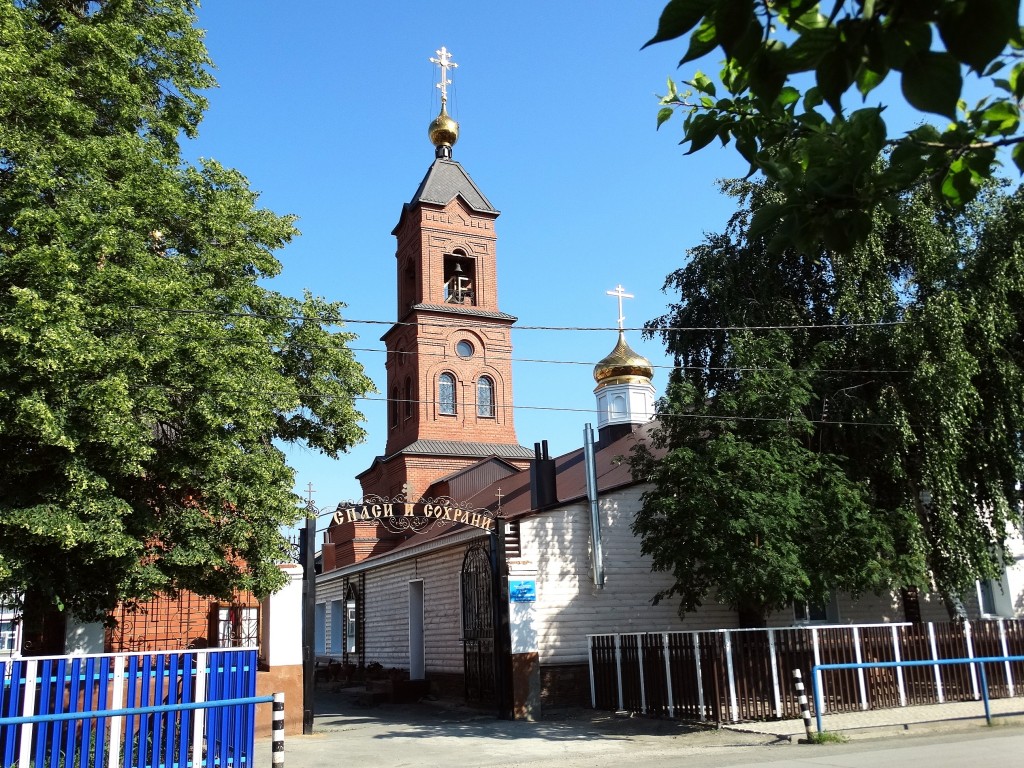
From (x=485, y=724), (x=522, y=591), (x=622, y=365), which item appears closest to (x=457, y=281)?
(x=622, y=365)

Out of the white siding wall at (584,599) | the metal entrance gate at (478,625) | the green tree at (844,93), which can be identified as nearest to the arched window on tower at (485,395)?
the white siding wall at (584,599)

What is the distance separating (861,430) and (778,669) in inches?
204

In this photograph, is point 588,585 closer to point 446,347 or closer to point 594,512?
point 594,512

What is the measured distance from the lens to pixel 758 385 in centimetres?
1636

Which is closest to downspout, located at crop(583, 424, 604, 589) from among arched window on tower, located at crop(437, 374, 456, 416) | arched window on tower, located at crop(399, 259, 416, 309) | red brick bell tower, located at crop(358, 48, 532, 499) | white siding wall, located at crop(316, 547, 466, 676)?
white siding wall, located at crop(316, 547, 466, 676)

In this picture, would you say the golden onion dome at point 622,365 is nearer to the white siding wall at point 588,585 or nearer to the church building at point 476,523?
the church building at point 476,523

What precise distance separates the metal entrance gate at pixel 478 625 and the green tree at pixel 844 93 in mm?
15906

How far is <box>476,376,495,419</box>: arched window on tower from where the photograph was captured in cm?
3509

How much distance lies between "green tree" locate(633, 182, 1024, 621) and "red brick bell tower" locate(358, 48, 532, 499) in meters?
16.0

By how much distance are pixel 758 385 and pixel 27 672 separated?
1210 cm

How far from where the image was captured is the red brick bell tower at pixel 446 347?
3388 cm

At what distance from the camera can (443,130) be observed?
38375mm

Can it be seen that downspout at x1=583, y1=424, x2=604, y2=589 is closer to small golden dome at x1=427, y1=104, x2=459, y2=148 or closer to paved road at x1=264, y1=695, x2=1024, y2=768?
paved road at x1=264, y1=695, x2=1024, y2=768

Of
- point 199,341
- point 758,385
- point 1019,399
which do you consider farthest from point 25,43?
point 1019,399
